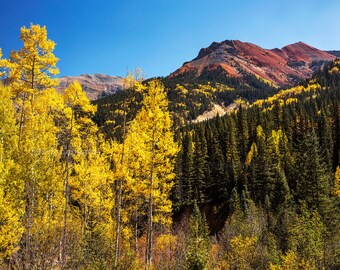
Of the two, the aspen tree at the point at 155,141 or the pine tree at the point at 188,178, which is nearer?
the aspen tree at the point at 155,141

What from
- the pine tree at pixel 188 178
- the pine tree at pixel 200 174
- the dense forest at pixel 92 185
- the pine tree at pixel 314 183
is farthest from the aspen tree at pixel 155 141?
the pine tree at pixel 188 178

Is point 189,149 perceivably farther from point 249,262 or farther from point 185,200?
point 249,262

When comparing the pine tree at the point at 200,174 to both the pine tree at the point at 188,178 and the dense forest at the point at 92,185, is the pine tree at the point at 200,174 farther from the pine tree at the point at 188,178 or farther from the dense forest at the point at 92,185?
the dense forest at the point at 92,185

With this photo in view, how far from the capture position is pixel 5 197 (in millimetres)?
12547

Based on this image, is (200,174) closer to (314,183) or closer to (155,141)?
(314,183)

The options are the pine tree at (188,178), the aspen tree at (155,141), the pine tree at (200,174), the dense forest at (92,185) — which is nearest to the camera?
the dense forest at (92,185)

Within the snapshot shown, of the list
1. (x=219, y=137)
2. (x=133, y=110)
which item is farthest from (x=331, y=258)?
(x=219, y=137)

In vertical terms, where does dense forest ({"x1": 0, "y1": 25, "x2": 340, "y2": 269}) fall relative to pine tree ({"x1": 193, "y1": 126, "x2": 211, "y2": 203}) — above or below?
below

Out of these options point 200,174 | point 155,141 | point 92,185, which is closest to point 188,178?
point 200,174

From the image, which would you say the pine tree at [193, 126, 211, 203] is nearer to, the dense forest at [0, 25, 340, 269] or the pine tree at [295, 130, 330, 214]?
the dense forest at [0, 25, 340, 269]

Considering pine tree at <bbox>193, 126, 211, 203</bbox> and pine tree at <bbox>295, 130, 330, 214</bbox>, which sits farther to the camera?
pine tree at <bbox>193, 126, 211, 203</bbox>

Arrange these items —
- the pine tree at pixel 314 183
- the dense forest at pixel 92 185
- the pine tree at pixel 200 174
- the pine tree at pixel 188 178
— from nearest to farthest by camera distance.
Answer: the dense forest at pixel 92 185, the pine tree at pixel 314 183, the pine tree at pixel 188 178, the pine tree at pixel 200 174

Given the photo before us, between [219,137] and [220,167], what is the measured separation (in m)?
19.5

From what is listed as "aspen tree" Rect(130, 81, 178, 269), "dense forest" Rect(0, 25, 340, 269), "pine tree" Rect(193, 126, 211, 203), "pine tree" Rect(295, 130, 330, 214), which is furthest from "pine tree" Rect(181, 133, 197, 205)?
"aspen tree" Rect(130, 81, 178, 269)
